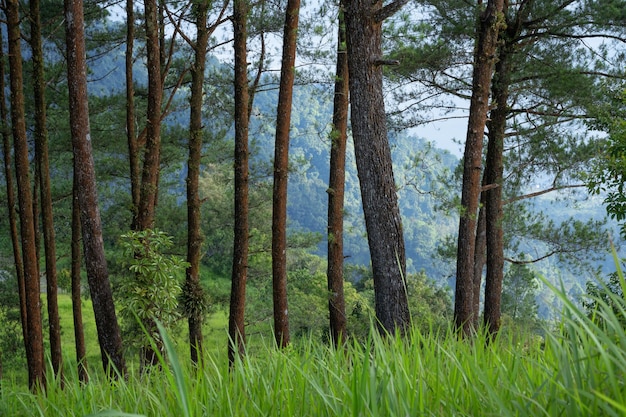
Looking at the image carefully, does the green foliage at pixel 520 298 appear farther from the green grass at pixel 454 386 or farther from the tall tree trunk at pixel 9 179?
the green grass at pixel 454 386

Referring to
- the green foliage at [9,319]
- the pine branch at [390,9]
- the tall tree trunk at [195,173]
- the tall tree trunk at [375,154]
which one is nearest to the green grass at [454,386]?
the tall tree trunk at [375,154]

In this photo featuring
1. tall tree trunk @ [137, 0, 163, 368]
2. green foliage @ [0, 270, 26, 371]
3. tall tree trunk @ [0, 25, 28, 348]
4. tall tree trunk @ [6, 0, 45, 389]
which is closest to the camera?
tall tree trunk @ [137, 0, 163, 368]

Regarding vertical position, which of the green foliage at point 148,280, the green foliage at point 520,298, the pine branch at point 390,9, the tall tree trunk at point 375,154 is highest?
the pine branch at point 390,9

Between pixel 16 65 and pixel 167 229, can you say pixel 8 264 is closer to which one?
pixel 167 229

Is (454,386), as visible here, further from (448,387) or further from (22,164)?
(22,164)

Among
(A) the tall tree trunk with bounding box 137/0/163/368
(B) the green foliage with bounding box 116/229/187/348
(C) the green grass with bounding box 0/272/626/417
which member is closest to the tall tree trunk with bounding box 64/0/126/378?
(B) the green foliage with bounding box 116/229/187/348

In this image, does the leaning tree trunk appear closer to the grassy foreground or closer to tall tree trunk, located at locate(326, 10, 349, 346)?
tall tree trunk, located at locate(326, 10, 349, 346)

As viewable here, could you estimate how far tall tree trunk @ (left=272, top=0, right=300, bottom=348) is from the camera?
31.1ft

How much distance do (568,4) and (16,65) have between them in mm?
8947

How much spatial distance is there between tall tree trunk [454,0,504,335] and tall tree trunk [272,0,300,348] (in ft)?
9.00

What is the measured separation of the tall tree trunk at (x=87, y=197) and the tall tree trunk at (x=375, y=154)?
2713 millimetres

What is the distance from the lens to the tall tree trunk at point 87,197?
619cm

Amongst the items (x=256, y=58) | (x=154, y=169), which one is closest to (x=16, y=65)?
(x=154, y=169)

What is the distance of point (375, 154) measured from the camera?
5660 millimetres
